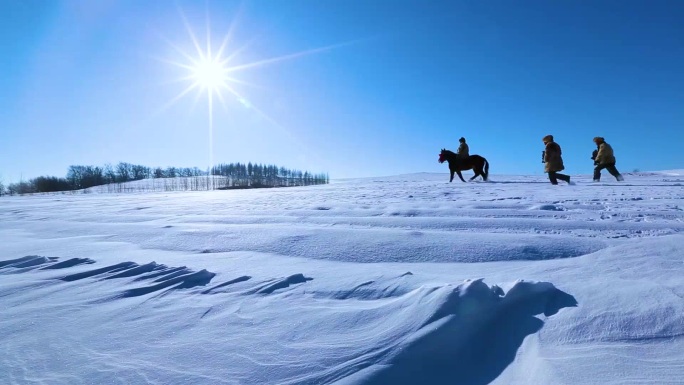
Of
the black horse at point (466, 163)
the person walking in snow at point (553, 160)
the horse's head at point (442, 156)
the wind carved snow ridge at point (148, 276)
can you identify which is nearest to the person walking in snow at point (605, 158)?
the person walking in snow at point (553, 160)

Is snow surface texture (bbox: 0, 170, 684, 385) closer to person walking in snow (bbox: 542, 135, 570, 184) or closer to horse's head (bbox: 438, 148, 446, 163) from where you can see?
person walking in snow (bbox: 542, 135, 570, 184)

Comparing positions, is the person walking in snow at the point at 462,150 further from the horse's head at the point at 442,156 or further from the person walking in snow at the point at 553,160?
the person walking in snow at the point at 553,160

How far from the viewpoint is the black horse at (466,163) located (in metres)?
10.9

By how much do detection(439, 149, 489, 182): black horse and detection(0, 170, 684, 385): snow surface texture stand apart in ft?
29.1

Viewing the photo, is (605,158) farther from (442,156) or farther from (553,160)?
(442,156)

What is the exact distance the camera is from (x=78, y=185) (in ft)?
164

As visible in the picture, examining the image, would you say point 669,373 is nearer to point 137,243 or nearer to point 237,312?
point 237,312

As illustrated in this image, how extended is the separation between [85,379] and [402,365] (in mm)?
922

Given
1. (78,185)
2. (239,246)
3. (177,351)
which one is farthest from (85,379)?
(78,185)

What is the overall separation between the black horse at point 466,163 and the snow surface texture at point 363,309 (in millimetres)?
8861

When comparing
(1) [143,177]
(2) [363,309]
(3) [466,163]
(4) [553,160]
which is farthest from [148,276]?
(1) [143,177]

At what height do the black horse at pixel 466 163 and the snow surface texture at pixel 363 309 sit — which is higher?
the black horse at pixel 466 163

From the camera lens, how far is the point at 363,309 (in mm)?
1247

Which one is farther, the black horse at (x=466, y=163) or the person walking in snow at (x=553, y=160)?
the black horse at (x=466, y=163)
